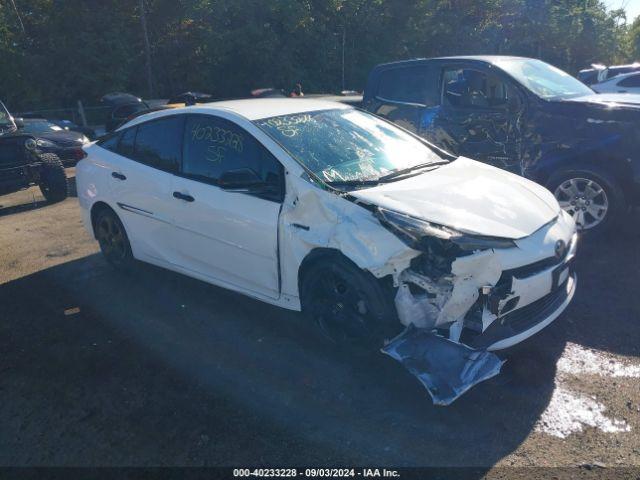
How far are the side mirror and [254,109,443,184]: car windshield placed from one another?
31 cm

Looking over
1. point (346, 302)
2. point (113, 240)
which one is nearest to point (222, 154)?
point (346, 302)

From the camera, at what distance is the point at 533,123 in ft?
18.3

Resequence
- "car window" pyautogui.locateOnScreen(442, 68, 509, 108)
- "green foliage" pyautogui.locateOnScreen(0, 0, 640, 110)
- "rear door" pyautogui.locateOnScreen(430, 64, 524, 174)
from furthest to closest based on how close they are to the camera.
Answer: "green foliage" pyautogui.locateOnScreen(0, 0, 640, 110) < "car window" pyautogui.locateOnScreen(442, 68, 509, 108) < "rear door" pyautogui.locateOnScreen(430, 64, 524, 174)

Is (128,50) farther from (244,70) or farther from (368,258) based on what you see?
(368,258)

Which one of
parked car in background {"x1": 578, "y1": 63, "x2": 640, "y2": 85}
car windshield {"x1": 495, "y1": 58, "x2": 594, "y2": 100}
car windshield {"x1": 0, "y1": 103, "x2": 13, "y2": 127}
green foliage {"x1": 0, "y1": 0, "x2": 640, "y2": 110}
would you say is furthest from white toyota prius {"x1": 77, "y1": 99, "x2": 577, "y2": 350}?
green foliage {"x1": 0, "y1": 0, "x2": 640, "y2": 110}

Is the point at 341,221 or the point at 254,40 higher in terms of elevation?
the point at 254,40

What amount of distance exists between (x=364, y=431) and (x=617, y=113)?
4.22m

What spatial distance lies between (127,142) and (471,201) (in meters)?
3.20

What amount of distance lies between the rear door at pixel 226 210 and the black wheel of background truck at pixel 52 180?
513 cm

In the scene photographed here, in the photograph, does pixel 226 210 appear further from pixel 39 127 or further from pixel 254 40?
pixel 254 40

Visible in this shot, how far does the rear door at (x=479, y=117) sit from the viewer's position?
5.77 metres

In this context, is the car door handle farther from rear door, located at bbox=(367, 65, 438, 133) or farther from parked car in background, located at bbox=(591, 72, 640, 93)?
parked car in background, located at bbox=(591, 72, 640, 93)

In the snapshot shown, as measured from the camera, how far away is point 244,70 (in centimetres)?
2452

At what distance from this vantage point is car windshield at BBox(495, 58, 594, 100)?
5.79 meters
